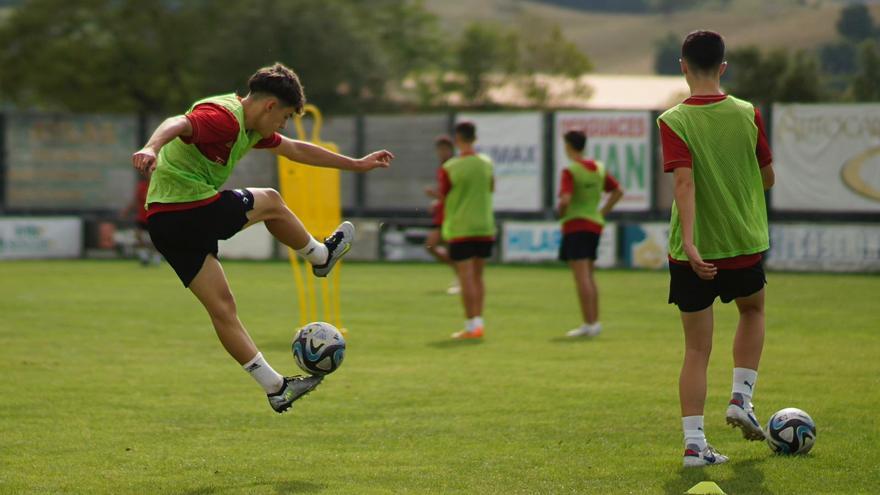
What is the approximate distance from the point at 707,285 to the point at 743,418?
2.35 ft

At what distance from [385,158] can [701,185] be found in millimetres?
1959

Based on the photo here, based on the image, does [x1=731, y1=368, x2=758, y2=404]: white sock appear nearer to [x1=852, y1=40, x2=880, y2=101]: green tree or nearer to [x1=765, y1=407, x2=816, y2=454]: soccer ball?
[x1=765, y1=407, x2=816, y2=454]: soccer ball

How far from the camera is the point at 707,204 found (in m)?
6.54

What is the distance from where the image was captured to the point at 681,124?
21.1ft

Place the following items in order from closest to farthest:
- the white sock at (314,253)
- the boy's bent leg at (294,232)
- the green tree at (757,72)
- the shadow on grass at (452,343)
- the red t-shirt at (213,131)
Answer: the red t-shirt at (213,131)
the boy's bent leg at (294,232)
the white sock at (314,253)
the shadow on grass at (452,343)
the green tree at (757,72)

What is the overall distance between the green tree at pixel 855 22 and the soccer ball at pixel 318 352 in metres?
51.6

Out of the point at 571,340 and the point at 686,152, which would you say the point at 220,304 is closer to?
→ the point at 686,152

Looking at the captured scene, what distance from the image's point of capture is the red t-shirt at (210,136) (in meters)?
6.70

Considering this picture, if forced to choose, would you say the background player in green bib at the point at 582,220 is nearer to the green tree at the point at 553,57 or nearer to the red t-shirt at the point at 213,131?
the red t-shirt at the point at 213,131

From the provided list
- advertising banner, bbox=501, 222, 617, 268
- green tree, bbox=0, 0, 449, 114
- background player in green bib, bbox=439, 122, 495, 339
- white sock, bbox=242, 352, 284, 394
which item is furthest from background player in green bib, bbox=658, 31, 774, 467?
green tree, bbox=0, 0, 449, 114

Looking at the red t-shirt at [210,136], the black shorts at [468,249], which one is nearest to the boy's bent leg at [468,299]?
the black shorts at [468,249]

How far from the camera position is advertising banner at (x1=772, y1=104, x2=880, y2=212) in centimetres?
2484

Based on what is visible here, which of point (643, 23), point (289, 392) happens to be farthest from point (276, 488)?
point (643, 23)

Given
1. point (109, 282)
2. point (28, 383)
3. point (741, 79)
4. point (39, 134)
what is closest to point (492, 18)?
point (741, 79)
